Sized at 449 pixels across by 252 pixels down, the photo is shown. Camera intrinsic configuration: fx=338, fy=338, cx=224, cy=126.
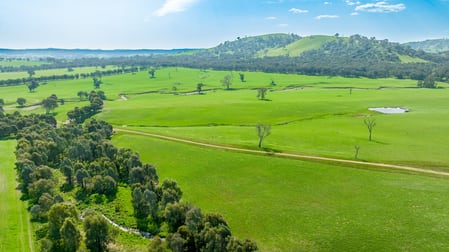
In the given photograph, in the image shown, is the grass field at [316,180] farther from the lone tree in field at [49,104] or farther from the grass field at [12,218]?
the lone tree in field at [49,104]

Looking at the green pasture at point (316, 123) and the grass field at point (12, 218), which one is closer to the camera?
the grass field at point (12, 218)

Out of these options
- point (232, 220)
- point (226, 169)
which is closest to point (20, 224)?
point (232, 220)

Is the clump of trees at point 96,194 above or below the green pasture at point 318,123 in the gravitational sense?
below

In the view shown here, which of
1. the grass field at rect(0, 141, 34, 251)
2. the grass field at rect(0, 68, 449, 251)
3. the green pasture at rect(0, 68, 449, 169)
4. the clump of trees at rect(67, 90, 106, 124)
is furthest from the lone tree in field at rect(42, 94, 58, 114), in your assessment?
the grass field at rect(0, 141, 34, 251)

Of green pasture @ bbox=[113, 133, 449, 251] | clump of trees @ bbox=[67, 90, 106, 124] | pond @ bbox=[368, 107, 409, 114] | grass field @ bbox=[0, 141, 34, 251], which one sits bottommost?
grass field @ bbox=[0, 141, 34, 251]

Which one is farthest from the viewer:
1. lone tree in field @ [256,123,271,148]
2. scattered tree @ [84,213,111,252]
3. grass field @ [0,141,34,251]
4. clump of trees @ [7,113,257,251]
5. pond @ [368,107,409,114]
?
pond @ [368,107,409,114]

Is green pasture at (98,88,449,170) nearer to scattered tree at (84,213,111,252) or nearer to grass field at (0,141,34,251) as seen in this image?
grass field at (0,141,34,251)

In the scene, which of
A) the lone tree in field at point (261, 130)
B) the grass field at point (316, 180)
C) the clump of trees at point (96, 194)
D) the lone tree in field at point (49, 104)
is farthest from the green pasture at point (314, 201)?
the lone tree in field at point (49, 104)
